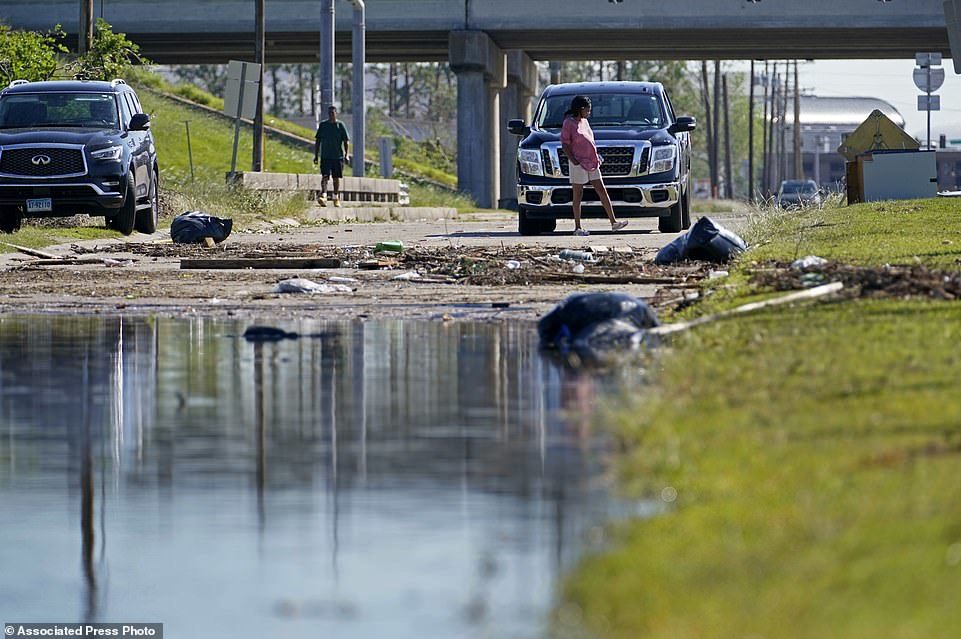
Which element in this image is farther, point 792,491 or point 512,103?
point 512,103

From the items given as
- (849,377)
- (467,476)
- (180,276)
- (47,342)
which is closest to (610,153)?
(180,276)

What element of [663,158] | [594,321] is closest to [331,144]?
[663,158]

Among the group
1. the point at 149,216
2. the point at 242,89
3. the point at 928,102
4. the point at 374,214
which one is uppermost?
the point at 928,102

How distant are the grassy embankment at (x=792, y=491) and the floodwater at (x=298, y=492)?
0.22 meters

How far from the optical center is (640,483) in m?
5.56

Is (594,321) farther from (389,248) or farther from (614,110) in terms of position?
(614,110)

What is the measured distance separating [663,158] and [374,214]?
14267mm

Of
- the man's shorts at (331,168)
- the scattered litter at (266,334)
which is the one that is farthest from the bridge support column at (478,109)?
the scattered litter at (266,334)

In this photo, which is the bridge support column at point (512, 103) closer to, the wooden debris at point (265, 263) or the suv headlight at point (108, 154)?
the suv headlight at point (108, 154)

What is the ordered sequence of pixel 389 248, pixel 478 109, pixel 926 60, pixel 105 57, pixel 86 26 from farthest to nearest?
pixel 478 109 → pixel 926 60 → pixel 86 26 → pixel 105 57 → pixel 389 248

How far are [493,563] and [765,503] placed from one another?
2.57 feet

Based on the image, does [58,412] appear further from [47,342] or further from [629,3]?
[629,3]

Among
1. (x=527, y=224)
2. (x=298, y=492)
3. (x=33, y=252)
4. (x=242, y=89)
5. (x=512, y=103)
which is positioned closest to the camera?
(x=298, y=492)

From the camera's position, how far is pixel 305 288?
1438 centimetres
